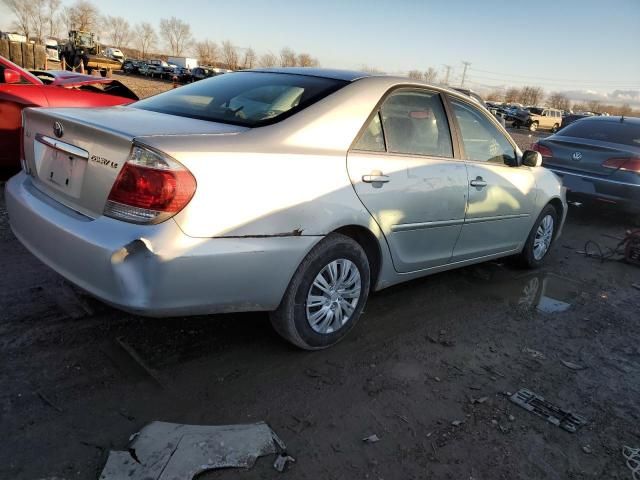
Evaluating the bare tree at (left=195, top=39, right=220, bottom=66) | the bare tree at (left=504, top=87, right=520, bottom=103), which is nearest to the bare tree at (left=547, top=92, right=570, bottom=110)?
the bare tree at (left=504, top=87, right=520, bottom=103)

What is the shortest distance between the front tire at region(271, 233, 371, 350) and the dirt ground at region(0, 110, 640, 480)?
15 centimetres

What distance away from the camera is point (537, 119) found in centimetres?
3925

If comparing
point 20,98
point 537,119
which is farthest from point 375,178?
point 537,119

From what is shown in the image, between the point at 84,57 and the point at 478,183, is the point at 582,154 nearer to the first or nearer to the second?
the point at 478,183

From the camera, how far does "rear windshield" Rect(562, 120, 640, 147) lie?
7.35 metres

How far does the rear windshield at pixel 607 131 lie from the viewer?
7352 mm

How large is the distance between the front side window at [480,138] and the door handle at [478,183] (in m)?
0.17

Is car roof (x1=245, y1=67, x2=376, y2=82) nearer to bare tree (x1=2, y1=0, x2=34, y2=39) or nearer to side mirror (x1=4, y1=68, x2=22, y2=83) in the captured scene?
side mirror (x1=4, y1=68, x2=22, y2=83)

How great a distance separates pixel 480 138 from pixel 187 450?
10.5 feet

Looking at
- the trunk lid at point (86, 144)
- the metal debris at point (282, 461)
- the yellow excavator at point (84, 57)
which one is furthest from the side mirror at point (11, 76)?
the yellow excavator at point (84, 57)

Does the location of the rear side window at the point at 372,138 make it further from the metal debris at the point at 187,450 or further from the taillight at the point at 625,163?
the taillight at the point at 625,163

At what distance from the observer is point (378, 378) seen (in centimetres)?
291

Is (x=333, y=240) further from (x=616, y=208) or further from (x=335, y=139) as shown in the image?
(x=616, y=208)

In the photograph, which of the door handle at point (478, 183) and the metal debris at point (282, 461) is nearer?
the metal debris at point (282, 461)
